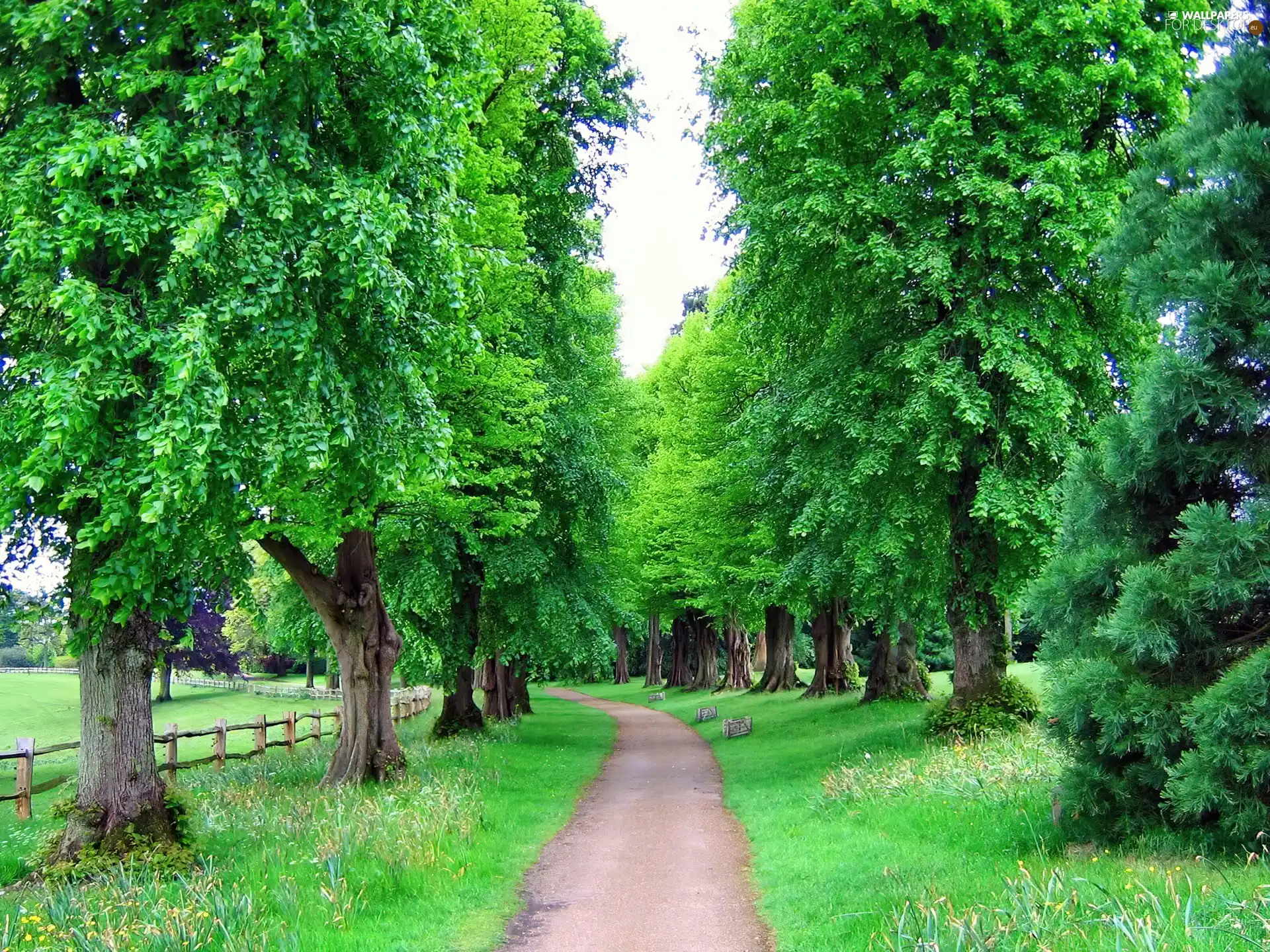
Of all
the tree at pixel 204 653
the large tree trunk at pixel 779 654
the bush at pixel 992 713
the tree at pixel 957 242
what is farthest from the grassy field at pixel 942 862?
the tree at pixel 204 653

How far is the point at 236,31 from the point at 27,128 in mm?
2162

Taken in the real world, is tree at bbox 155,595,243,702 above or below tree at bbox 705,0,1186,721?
below

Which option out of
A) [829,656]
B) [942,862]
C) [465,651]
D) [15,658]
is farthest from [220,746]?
[15,658]

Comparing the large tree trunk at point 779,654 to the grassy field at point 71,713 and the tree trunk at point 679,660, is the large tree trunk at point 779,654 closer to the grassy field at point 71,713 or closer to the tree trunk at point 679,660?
the tree trunk at point 679,660

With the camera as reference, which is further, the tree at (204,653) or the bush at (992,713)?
the tree at (204,653)

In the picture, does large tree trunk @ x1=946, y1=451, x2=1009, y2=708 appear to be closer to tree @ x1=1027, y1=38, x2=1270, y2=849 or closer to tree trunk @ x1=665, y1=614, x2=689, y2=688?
tree @ x1=1027, y1=38, x2=1270, y2=849

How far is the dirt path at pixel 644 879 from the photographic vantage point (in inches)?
300

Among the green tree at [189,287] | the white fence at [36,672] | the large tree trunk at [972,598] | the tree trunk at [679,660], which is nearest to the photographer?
the green tree at [189,287]

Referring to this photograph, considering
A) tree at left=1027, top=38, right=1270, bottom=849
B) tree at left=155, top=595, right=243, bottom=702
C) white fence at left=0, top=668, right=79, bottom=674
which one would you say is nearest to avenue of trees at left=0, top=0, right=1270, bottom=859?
tree at left=1027, top=38, right=1270, bottom=849

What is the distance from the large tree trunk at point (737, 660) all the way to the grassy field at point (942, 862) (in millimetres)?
24394

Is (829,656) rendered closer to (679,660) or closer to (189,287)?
(679,660)

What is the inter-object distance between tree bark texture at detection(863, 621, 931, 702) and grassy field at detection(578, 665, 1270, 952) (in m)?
7.22

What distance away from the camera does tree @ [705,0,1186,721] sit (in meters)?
13.5

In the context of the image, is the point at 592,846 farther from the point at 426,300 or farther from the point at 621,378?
the point at 621,378
